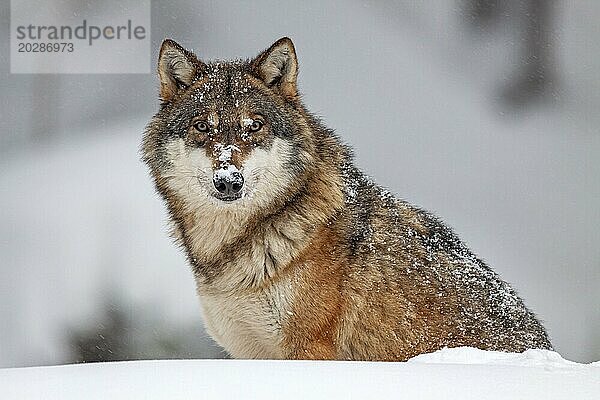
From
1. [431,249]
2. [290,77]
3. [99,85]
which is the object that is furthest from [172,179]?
[99,85]

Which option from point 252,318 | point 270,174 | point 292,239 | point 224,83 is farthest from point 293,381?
point 224,83

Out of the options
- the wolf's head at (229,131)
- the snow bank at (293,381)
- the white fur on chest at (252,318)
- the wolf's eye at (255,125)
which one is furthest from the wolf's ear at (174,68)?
the snow bank at (293,381)

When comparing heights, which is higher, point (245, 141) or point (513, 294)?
point (245, 141)

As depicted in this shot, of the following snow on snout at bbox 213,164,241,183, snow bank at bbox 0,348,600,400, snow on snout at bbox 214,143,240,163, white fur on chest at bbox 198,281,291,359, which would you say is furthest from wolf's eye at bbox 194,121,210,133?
snow bank at bbox 0,348,600,400

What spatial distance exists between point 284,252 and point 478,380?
196 cm

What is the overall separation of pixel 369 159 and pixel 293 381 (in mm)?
5618

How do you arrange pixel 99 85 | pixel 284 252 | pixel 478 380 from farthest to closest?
pixel 99 85 → pixel 284 252 → pixel 478 380

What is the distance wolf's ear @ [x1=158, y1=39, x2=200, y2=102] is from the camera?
4.24 meters

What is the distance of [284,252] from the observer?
3.98m

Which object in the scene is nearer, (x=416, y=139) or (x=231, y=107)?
(x=231, y=107)

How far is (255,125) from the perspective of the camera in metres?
4.04

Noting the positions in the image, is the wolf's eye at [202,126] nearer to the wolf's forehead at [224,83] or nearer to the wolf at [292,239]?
the wolf at [292,239]

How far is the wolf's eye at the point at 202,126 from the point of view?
13.2 ft

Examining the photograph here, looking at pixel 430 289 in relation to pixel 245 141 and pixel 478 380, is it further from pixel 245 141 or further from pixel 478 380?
pixel 478 380
